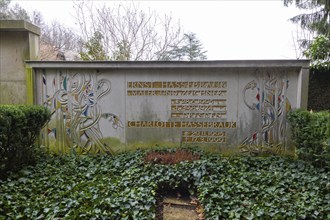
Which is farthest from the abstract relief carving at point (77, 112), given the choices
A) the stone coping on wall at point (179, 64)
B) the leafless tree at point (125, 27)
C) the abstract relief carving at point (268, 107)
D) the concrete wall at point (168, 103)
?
the leafless tree at point (125, 27)

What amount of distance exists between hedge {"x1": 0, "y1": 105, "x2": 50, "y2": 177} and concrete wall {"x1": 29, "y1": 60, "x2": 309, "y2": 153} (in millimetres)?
818

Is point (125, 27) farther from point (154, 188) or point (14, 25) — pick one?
point (154, 188)

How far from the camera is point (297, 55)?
12273mm

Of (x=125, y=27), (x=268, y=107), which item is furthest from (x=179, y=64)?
(x=125, y=27)

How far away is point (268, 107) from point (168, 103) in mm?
2002

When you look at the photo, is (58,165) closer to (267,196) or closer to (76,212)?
(76,212)

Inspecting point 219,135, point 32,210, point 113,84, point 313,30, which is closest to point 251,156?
point 219,135

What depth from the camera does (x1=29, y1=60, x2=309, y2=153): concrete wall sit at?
4.79 m

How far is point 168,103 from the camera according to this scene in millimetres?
4898

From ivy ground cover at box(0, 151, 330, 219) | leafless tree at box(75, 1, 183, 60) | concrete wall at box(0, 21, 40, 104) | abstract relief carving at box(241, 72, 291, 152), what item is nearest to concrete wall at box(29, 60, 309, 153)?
abstract relief carving at box(241, 72, 291, 152)

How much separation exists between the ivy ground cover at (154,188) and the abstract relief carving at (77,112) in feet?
2.27

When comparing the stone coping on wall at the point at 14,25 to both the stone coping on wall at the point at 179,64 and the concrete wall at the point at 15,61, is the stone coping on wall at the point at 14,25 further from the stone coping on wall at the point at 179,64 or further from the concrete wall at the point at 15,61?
the stone coping on wall at the point at 179,64

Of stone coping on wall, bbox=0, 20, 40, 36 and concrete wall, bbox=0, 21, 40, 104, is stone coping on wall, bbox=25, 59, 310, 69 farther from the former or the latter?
stone coping on wall, bbox=0, 20, 40, 36

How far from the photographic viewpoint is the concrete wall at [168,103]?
15.7 feet
